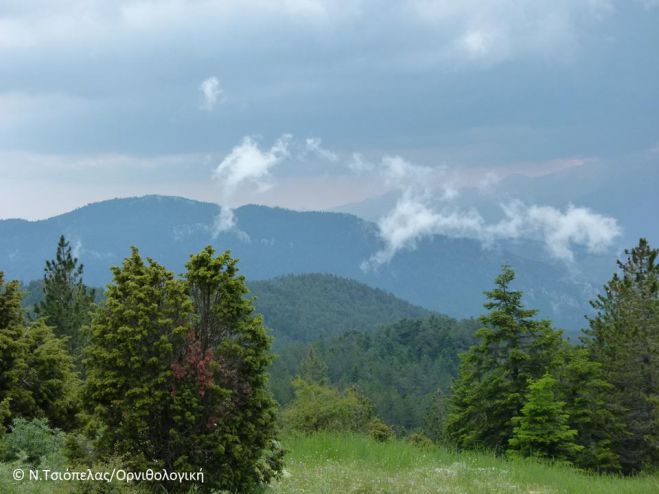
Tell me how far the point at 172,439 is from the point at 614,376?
29100mm

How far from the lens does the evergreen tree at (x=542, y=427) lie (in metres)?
24.1

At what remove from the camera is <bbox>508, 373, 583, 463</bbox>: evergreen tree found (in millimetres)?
24125

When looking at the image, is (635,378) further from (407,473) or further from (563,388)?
(407,473)

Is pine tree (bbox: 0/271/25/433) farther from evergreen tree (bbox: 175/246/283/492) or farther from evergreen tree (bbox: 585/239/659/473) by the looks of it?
evergreen tree (bbox: 585/239/659/473)

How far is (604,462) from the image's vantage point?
3103cm

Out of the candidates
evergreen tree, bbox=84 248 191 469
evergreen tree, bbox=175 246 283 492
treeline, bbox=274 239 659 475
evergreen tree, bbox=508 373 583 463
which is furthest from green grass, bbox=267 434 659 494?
treeline, bbox=274 239 659 475

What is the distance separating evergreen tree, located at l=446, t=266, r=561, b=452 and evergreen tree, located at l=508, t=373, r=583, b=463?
2.16m

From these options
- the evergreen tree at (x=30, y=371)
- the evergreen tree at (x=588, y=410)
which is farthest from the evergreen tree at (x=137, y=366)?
the evergreen tree at (x=588, y=410)

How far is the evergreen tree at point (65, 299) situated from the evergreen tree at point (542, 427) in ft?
82.8

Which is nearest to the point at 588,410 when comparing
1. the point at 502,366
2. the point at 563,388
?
the point at 563,388

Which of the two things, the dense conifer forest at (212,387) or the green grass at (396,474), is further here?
the green grass at (396,474)

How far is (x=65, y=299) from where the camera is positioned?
135 ft

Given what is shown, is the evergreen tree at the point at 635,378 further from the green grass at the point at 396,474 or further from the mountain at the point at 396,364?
the mountain at the point at 396,364

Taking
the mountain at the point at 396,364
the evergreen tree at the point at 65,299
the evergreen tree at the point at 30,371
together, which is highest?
the evergreen tree at the point at 65,299
